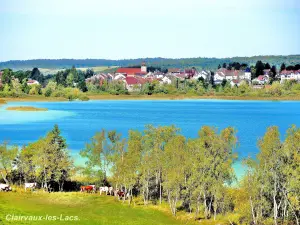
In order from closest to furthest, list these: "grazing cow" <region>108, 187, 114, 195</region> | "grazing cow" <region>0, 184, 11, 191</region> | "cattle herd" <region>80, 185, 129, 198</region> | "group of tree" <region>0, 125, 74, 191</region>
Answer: "grazing cow" <region>0, 184, 11, 191</region> → "cattle herd" <region>80, 185, 129, 198</region> → "grazing cow" <region>108, 187, 114, 195</region> → "group of tree" <region>0, 125, 74, 191</region>

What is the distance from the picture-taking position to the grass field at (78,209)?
521 inches

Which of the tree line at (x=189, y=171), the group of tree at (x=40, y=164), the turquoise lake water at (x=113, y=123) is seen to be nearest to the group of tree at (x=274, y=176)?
the tree line at (x=189, y=171)

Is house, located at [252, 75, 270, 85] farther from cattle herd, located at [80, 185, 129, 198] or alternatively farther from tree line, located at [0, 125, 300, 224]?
cattle herd, located at [80, 185, 129, 198]

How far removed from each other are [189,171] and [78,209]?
3.47m

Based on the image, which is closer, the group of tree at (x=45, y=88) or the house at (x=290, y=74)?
the group of tree at (x=45, y=88)

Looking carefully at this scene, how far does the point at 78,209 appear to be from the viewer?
47.8 ft

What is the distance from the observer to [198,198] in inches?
574

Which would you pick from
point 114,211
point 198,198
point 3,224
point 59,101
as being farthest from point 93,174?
point 59,101

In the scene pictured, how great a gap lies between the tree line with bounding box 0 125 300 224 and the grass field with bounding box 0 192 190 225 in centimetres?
82

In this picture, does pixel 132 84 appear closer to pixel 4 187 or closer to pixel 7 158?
pixel 7 158

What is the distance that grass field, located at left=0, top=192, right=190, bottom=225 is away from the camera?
1323cm

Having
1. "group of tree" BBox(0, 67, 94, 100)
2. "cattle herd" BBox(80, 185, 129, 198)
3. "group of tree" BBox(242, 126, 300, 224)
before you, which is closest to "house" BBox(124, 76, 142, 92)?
"group of tree" BBox(0, 67, 94, 100)

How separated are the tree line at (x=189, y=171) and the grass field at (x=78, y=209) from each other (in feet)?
2.70

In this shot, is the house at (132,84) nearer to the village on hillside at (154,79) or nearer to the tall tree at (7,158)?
the village on hillside at (154,79)
